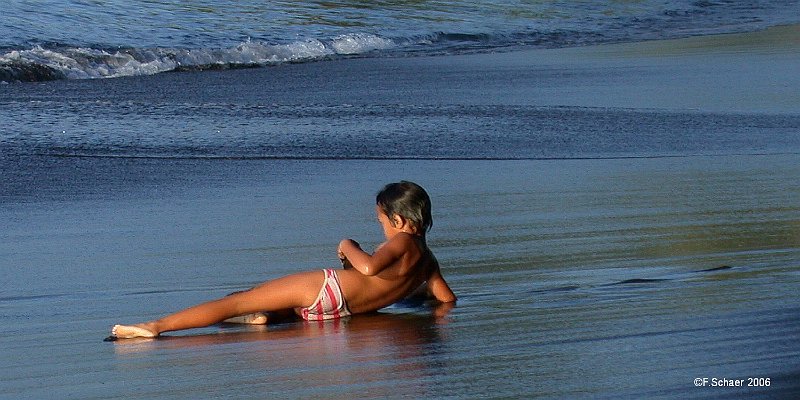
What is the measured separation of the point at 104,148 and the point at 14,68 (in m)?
5.18

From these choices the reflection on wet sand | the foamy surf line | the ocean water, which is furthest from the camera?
the ocean water

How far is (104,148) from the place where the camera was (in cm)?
949

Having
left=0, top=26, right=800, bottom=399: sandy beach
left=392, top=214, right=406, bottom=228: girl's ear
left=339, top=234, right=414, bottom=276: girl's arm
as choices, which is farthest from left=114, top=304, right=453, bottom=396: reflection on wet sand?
left=392, top=214, right=406, bottom=228: girl's ear

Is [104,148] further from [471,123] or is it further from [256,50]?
[256,50]

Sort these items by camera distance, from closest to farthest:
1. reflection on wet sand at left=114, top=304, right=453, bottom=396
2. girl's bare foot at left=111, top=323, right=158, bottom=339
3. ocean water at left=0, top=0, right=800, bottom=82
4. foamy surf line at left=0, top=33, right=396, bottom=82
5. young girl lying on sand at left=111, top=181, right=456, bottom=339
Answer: reflection on wet sand at left=114, top=304, right=453, bottom=396 → girl's bare foot at left=111, top=323, right=158, bottom=339 → young girl lying on sand at left=111, top=181, right=456, bottom=339 → foamy surf line at left=0, top=33, right=396, bottom=82 → ocean water at left=0, top=0, right=800, bottom=82

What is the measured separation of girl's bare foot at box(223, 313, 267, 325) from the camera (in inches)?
203

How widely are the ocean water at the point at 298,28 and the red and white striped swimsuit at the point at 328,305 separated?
9.53 meters

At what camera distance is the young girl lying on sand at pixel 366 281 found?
16.9 feet

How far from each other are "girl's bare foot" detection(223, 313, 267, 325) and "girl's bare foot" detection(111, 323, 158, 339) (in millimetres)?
421

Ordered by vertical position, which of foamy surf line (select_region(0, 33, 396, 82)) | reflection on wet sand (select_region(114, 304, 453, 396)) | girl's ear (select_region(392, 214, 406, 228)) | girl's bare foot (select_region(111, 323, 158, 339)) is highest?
foamy surf line (select_region(0, 33, 396, 82))

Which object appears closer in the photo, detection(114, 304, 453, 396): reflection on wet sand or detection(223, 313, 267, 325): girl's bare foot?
detection(114, 304, 453, 396): reflection on wet sand

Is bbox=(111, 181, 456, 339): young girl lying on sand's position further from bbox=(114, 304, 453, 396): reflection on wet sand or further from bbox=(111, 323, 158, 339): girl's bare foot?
bbox=(111, 323, 158, 339): girl's bare foot

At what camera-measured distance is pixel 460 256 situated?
243 inches

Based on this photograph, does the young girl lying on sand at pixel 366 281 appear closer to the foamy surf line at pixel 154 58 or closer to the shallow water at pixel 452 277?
the shallow water at pixel 452 277
